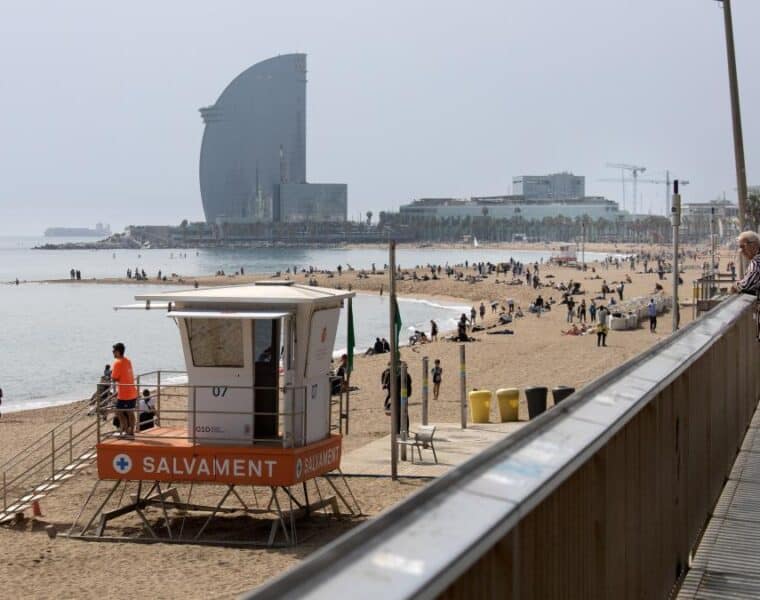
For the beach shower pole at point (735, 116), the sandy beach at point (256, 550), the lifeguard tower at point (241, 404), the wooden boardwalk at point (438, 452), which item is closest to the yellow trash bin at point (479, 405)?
the wooden boardwalk at point (438, 452)

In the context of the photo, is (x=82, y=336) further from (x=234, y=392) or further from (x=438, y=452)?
(x=234, y=392)

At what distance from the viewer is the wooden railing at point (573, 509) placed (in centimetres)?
205

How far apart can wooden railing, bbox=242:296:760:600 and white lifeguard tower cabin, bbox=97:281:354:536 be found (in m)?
6.59

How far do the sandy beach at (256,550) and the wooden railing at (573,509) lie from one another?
6048mm

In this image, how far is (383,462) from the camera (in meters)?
17.3

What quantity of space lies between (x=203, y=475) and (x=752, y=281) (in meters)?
6.45

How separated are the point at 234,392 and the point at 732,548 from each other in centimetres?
807

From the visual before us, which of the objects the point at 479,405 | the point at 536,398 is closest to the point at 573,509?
the point at 536,398

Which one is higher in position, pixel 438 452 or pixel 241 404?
pixel 241 404

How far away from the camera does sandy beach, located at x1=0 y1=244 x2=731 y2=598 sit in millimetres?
11734

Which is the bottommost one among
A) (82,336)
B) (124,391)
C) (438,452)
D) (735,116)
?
(82,336)

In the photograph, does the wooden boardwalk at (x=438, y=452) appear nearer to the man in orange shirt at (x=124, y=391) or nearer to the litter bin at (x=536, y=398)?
the litter bin at (x=536, y=398)

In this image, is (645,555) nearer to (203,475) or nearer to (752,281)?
(752,281)

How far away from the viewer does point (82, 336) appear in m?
76.9
